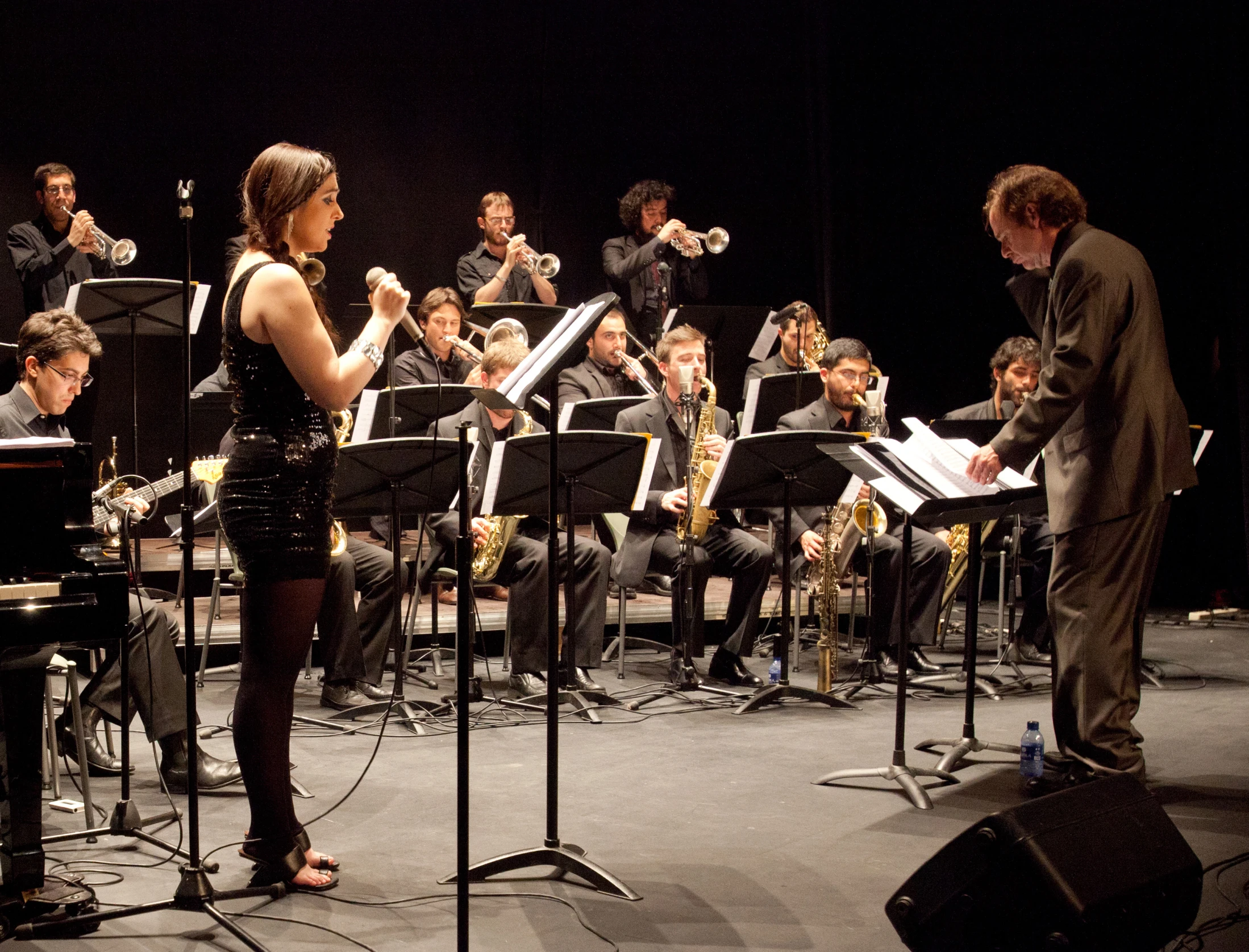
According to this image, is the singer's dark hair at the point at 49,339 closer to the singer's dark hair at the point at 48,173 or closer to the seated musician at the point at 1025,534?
the singer's dark hair at the point at 48,173

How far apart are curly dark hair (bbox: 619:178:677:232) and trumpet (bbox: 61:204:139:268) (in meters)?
2.94

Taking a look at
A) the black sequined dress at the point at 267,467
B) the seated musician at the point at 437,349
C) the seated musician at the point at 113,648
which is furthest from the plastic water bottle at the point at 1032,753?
the seated musician at the point at 437,349

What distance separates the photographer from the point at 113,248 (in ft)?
22.5

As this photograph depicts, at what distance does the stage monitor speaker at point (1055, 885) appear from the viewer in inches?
87.3

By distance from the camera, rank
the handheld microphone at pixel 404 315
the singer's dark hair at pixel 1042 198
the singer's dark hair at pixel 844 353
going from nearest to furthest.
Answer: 1. the handheld microphone at pixel 404 315
2. the singer's dark hair at pixel 1042 198
3. the singer's dark hair at pixel 844 353

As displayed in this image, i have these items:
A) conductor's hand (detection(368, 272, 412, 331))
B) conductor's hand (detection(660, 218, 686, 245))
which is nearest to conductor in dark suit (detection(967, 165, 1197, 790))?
conductor's hand (detection(368, 272, 412, 331))

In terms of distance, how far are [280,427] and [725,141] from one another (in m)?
6.98

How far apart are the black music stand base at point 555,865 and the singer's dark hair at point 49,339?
2.14 meters

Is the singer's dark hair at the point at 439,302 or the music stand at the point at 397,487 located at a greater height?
the singer's dark hair at the point at 439,302

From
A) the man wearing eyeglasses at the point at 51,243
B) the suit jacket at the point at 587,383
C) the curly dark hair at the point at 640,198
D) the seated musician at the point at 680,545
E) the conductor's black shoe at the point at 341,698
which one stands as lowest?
the conductor's black shoe at the point at 341,698

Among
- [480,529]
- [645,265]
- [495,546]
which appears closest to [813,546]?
[495,546]

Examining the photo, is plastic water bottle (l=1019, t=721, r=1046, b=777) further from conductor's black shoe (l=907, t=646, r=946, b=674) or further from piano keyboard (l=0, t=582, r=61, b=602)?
piano keyboard (l=0, t=582, r=61, b=602)

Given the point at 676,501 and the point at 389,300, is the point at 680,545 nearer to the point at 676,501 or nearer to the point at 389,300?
the point at 676,501

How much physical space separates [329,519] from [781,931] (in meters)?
1.42
